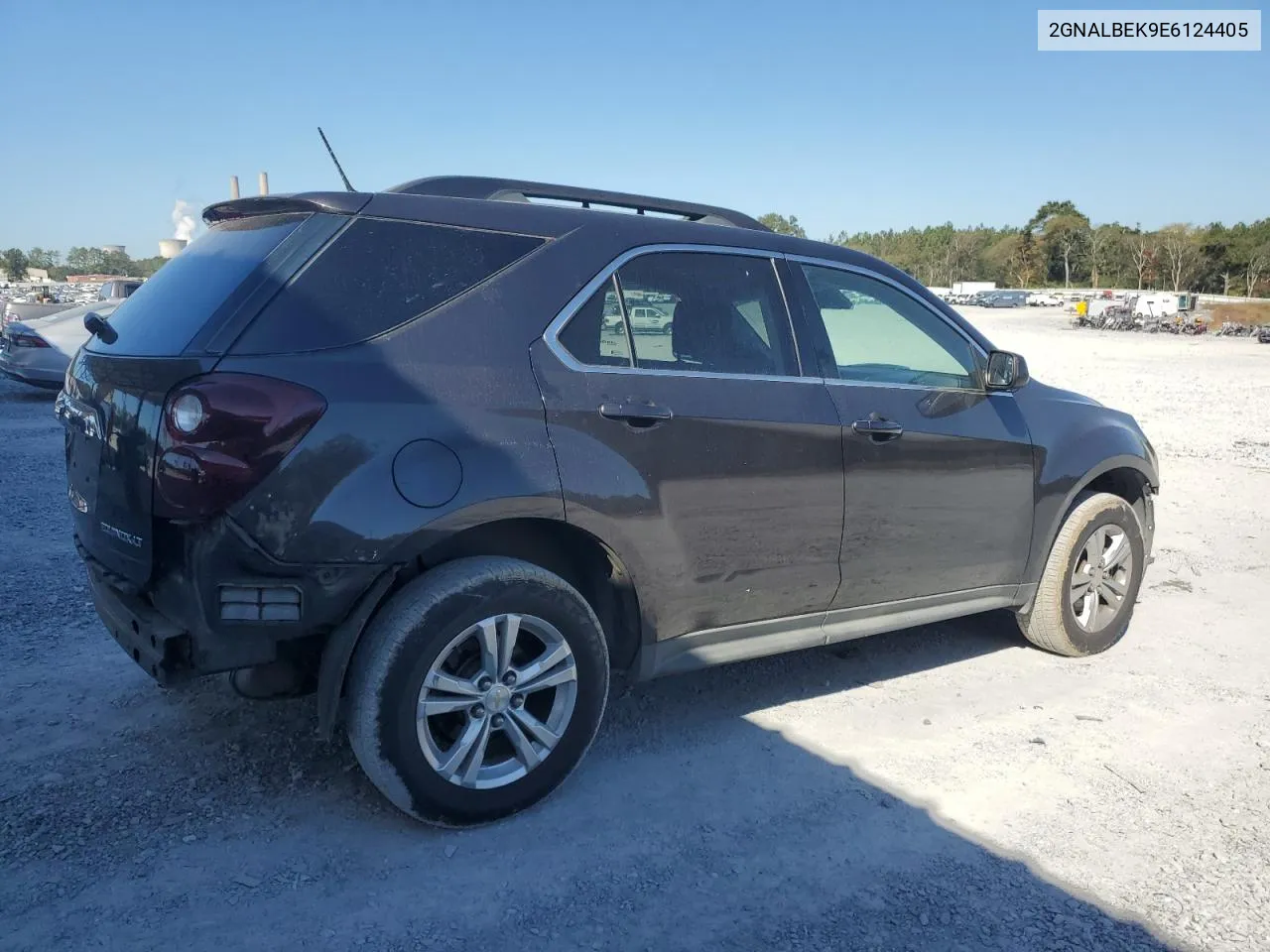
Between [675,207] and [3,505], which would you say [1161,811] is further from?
[3,505]

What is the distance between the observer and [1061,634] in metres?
Answer: 4.60

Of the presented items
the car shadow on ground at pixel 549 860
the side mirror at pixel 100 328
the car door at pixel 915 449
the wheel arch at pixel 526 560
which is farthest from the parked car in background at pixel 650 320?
the side mirror at pixel 100 328

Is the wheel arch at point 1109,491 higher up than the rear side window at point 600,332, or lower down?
lower down

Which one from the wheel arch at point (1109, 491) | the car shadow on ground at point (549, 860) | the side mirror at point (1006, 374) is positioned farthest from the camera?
the wheel arch at point (1109, 491)

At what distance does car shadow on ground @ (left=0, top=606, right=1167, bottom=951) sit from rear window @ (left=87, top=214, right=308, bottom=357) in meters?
1.46

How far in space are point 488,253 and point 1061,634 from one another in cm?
327

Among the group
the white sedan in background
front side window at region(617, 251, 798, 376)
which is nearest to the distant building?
the white sedan in background

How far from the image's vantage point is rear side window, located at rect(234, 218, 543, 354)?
2775 millimetres

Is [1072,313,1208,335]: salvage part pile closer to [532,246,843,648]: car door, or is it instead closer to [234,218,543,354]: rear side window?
[532,246,843,648]: car door

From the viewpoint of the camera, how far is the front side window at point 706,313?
3346 mm

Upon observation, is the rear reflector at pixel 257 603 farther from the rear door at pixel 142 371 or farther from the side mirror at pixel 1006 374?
the side mirror at pixel 1006 374

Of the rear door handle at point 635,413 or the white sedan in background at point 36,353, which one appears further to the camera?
the white sedan in background at point 36,353

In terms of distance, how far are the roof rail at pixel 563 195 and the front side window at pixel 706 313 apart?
33 cm

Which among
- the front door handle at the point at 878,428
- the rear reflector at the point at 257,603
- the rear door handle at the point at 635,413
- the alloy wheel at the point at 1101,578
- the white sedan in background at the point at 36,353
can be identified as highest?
the white sedan in background at the point at 36,353
